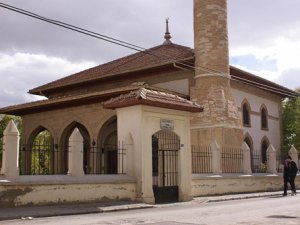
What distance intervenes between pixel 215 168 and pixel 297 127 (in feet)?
50.2

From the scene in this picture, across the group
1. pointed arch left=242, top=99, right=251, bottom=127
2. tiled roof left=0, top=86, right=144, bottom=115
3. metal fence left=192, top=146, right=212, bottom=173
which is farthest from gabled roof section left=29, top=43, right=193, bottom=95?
metal fence left=192, top=146, right=212, bottom=173

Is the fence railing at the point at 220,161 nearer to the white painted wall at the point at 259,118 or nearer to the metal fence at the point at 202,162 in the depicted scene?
the metal fence at the point at 202,162

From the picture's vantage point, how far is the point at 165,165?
15.4 metres

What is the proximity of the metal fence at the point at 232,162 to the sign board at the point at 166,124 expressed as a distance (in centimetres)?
458

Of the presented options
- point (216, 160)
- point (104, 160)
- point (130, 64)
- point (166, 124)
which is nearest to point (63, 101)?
point (104, 160)

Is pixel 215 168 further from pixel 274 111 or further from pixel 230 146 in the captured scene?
pixel 274 111

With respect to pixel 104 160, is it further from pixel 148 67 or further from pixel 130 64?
pixel 130 64

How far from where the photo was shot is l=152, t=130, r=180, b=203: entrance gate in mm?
14982

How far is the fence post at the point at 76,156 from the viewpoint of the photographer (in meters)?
12.8

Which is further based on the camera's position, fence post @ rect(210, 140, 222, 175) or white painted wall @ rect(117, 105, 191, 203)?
fence post @ rect(210, 140, 222, 175)

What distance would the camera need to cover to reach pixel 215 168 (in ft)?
58.7

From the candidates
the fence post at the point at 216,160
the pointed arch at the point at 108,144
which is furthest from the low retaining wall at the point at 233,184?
the pointed arch at the point at 108,144

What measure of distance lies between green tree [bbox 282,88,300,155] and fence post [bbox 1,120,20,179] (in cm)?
2357

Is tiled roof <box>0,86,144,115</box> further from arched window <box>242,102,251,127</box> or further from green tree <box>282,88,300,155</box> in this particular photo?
green tree <box>282,88,300,155</box>
